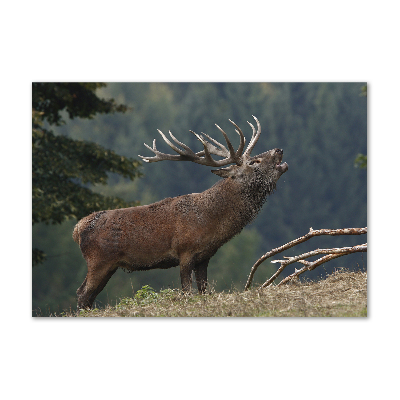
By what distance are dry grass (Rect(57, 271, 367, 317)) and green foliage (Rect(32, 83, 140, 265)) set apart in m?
3.14

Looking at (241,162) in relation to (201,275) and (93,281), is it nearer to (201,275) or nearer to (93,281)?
(201,275)

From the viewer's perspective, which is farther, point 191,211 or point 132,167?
point 132,167

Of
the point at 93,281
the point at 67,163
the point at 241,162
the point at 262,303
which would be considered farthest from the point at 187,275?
the point at 67,163

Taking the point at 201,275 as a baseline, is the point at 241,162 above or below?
above

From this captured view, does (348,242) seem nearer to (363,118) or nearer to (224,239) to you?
(363,118)

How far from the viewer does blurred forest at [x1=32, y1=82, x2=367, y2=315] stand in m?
21.0

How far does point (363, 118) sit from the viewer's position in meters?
19.0

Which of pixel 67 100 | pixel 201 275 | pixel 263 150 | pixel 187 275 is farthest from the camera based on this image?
pixel 263 150

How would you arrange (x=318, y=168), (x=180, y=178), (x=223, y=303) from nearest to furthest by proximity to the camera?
(x=223, y=303) < (x=318, y=168) < (x=180, y=178)

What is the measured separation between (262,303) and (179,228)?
3.98 ft

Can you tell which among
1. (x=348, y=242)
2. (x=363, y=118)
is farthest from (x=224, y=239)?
(x=348, y=242)

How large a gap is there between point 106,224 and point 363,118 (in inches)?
560

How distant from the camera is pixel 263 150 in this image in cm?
2225

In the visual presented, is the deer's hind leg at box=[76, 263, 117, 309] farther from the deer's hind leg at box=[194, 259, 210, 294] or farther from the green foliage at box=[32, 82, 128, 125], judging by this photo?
the green foliage at box=[32, 82, 128, 125]
